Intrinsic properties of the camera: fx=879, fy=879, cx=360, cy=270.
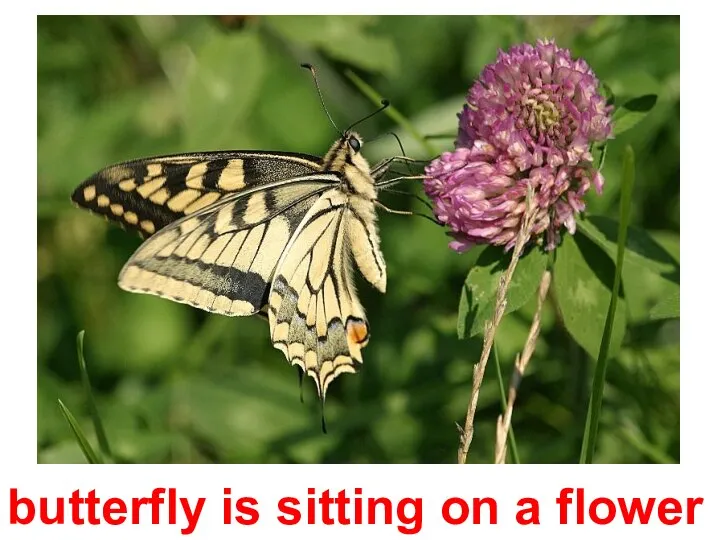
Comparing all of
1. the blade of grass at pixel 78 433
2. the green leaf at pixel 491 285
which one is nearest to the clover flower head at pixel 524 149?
the green leaf at pixel 491 285

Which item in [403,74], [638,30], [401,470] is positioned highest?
[403,74]

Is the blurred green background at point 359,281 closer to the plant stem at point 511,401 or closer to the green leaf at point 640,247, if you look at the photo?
the green leaf at point 640,247

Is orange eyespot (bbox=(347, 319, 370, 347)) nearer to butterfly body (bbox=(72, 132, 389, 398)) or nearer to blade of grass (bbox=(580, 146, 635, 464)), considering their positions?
butterfly body (bbox=(72, 132, 389, 398))

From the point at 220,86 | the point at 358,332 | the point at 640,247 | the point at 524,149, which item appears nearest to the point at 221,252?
the point at 358,332

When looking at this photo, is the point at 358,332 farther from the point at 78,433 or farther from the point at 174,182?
the point at 78,433

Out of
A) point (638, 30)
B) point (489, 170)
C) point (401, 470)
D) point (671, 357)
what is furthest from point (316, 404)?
point (638, 30)

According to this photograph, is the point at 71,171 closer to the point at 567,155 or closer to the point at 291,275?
the point at 291,275
